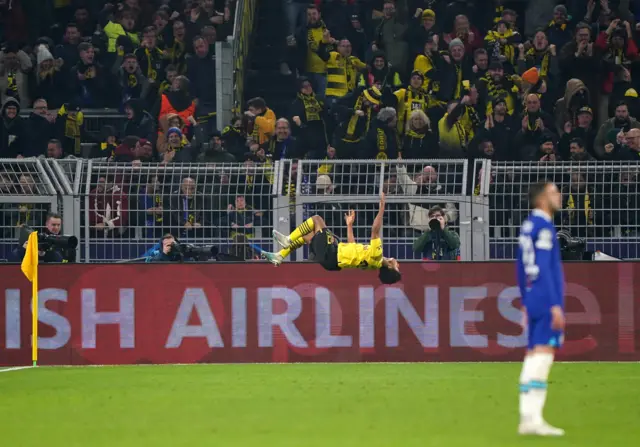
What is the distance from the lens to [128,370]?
16.9m

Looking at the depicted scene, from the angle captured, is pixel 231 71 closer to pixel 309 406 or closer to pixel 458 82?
pixel 458 82

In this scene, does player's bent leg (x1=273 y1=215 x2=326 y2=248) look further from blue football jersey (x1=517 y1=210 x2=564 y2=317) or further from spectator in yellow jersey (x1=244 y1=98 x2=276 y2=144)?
blue football jersey (x1=517 y1=210 x2=564 y2=317)

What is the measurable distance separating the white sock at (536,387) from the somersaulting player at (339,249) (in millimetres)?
7046

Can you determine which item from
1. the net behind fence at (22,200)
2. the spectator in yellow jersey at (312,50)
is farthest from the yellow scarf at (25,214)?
the spectator in yellow jersey at (312,50)

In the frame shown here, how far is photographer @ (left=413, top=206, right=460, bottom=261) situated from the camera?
57.9ft

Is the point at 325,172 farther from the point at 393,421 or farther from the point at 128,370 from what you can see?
the point at 393,421

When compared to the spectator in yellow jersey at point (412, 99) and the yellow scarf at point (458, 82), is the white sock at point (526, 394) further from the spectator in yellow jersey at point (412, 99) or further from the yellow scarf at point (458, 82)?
the yellow scarf at point (458, 82)

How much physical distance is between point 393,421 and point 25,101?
17.8 m

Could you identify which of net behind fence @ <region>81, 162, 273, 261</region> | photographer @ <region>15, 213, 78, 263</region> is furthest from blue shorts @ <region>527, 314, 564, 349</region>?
photographer @ <region>15, 213, 78, 263</region>

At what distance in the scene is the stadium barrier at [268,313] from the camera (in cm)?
1811

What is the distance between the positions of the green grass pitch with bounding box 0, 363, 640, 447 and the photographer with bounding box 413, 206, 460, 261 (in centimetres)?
183

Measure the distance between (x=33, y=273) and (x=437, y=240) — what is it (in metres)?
5.65

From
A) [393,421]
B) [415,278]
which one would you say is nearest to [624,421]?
[393,421]

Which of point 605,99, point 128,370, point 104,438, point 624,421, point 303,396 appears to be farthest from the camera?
point 605,99
